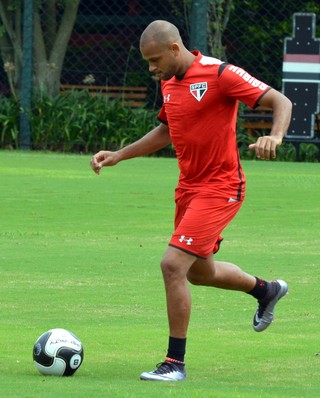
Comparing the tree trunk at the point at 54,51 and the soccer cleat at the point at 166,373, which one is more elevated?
the soccer cleat at the point at 166,373

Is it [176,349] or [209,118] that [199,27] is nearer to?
[209,118]

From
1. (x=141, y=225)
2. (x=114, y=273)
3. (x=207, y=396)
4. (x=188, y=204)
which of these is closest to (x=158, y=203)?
(x=141, y=225)

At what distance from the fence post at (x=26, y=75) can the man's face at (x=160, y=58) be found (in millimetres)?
16851

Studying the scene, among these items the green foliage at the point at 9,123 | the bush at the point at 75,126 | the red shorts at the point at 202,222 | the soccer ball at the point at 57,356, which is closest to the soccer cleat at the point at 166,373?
the soccer ball at the point at 57,356

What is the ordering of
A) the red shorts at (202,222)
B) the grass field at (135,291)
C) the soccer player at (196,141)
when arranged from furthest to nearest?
the red shorts at (202,222) < the soccer player at (196,141) < the grass field at (135,291)

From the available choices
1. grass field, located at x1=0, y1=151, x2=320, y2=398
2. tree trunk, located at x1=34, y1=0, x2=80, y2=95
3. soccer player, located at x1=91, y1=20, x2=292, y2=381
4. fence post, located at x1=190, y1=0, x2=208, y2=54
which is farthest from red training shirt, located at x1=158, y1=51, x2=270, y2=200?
tree trunk, located at x1=34, y1=0, x2=80, y2=95

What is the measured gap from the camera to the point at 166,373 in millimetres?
6789

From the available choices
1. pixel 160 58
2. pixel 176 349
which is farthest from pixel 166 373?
pixel 160 58

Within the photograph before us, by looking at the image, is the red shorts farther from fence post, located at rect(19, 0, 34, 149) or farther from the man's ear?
fence post, located at rect(19, 0, 34, 149)

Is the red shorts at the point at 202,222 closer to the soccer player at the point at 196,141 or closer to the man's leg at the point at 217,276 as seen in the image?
the soccer player at the point at 196,141

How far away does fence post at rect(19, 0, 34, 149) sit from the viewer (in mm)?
23891

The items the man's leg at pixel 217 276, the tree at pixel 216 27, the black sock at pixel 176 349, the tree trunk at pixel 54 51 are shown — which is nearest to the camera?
the black sock at pixel 176 349

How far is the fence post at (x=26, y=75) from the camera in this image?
941 inches

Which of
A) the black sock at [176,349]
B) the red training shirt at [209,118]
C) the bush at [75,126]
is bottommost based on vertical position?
the bush at [75,126]
